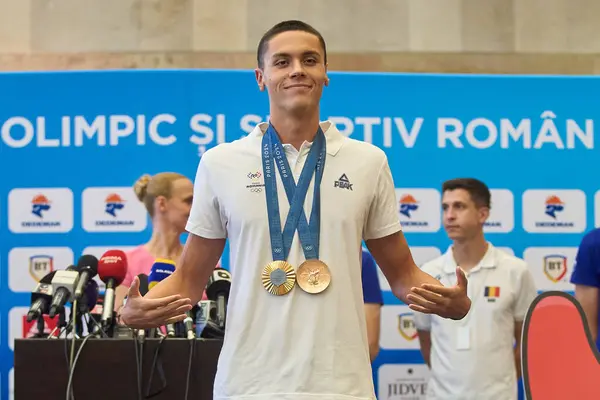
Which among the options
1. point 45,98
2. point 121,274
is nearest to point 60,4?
point 45,98

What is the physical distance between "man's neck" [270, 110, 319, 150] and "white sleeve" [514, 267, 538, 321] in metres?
2.95

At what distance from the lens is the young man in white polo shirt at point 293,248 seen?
7.16ft

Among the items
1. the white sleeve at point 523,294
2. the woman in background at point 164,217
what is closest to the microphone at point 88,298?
the woman in background at point 164,217

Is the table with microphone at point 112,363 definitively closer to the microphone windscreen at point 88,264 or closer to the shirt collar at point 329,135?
the microphone windscreen at point 88,264

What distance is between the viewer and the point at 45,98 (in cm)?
556

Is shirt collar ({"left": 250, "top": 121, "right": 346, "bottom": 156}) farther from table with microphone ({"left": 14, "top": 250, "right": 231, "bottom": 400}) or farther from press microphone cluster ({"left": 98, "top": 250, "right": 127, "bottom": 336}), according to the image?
press microphone cluster ({"left": 98, "top": 250, "right": 127, "bottom": 336})

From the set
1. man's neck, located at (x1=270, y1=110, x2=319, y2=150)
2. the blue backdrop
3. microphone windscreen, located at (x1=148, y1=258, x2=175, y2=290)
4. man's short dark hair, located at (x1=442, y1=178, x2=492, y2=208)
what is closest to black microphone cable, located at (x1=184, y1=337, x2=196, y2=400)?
microphone windscreen, located at (x1=148, y1=258, x2=175, y2=290)

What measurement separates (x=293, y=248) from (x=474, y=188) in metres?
3.28

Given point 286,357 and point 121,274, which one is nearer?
point 286,357

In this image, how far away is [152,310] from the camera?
2.27 meters

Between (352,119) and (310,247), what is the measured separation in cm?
346

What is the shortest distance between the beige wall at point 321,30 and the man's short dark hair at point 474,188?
3.75ft

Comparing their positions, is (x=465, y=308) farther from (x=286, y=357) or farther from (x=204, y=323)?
(x=204, y=323)

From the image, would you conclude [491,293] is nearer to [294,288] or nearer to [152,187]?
[152,187]
